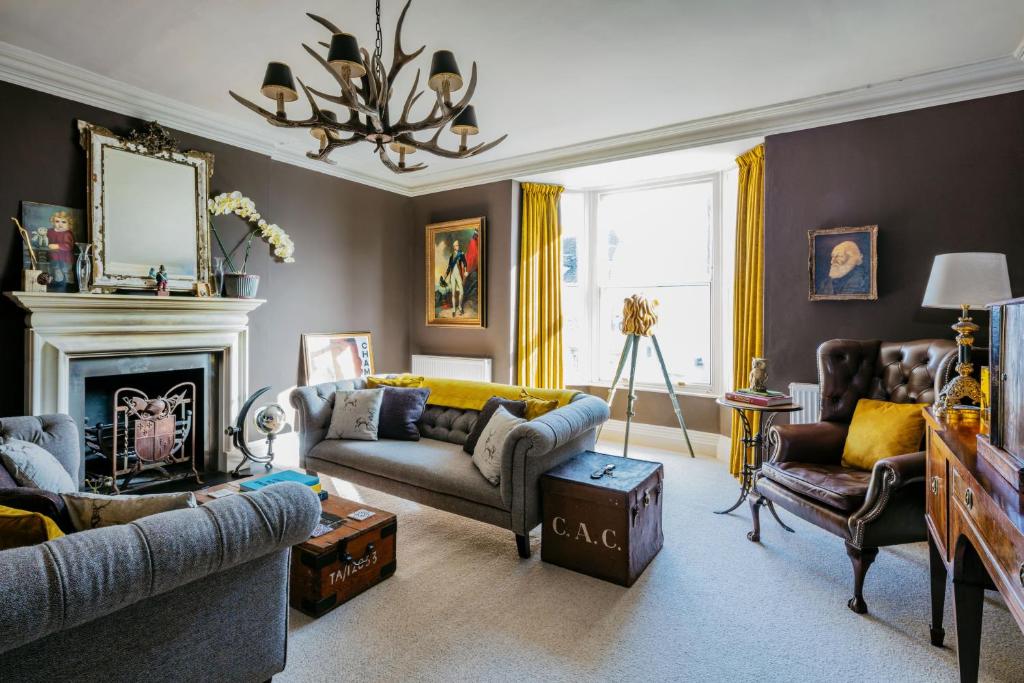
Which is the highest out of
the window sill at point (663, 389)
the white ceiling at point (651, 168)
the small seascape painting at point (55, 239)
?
the white ceiling at point (651, 168)

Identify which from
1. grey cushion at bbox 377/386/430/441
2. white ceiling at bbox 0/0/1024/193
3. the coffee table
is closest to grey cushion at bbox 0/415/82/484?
the coffee table

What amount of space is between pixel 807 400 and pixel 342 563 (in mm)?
3269

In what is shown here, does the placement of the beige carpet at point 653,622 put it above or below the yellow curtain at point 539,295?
below

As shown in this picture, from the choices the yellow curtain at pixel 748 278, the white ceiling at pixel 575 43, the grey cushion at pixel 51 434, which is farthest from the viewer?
the yellow curtain at pixel 748 278

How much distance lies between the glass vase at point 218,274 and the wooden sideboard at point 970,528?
456 centimetres

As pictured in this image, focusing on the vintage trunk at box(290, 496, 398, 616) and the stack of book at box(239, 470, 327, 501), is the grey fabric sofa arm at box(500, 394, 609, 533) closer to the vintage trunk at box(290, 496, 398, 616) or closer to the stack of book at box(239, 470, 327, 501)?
the vintage trunk at box(290, 496, 398, 616)

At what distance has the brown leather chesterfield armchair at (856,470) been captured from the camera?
2.20 m

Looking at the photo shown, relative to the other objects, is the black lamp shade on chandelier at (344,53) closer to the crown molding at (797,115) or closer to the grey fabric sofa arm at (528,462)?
the grey fabric sofa arm at (528,462)

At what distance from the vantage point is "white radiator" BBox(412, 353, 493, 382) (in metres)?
5.30

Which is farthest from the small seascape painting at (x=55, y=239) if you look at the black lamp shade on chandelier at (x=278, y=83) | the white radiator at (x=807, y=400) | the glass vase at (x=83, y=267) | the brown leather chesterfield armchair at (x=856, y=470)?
the white radiator at (x=807, y=400)

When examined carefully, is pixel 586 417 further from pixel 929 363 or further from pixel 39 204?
pixel 39 204

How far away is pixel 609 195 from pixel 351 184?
269 centimetres

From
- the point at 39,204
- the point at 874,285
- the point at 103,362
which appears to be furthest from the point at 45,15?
the point at 874,285

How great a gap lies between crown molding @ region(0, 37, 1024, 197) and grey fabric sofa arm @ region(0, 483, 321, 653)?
338 cm
